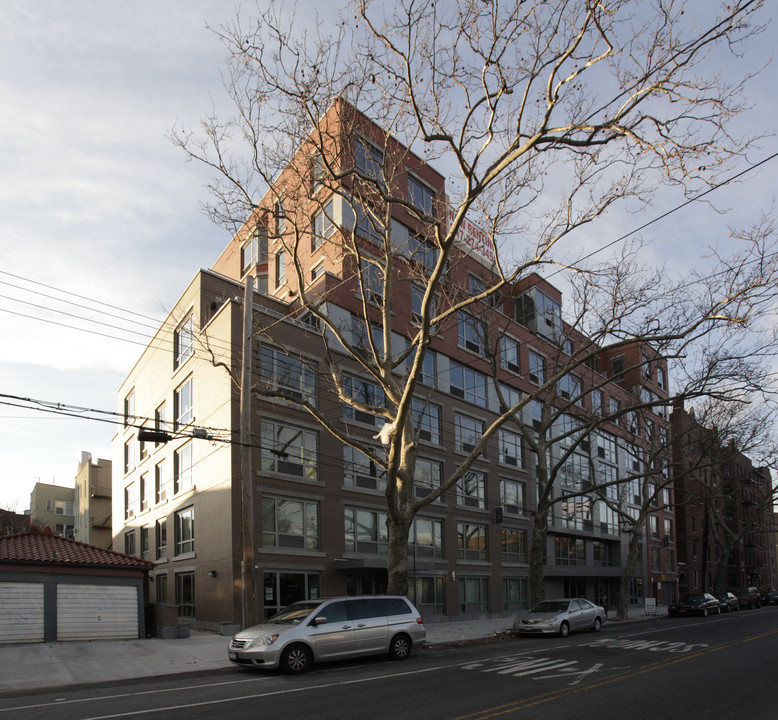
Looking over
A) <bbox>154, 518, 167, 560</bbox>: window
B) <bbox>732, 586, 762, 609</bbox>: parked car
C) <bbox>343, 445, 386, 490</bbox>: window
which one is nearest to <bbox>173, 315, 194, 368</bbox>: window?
<bbox>154, 518, 167, 560</bbox>: window

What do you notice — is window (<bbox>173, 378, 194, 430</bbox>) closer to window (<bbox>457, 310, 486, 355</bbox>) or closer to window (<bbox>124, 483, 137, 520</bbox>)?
window (<bbox>124, 483, 137, 520</bbox>)

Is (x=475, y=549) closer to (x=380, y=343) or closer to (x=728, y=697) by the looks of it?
(x=380, y=343)

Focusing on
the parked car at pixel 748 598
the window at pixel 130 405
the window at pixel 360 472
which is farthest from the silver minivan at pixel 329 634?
the parked car at pixel 748 598

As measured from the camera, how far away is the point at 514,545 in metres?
38.1

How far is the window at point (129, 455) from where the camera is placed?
122 ft

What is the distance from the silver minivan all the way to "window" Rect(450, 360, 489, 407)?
19.9m

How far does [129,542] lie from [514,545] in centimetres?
2169

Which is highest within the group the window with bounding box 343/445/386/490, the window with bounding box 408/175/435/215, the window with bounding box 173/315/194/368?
the window with bounding box 408/175/435/215

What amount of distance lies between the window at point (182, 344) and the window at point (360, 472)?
8.42 m

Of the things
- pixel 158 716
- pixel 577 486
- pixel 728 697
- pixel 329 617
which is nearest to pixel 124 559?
pixel 329 617

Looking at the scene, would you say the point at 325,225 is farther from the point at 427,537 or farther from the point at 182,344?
the point at 427,537

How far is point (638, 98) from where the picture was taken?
13.2 metres

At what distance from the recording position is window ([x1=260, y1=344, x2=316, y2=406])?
2611 centimetres

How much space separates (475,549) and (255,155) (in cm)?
2506
